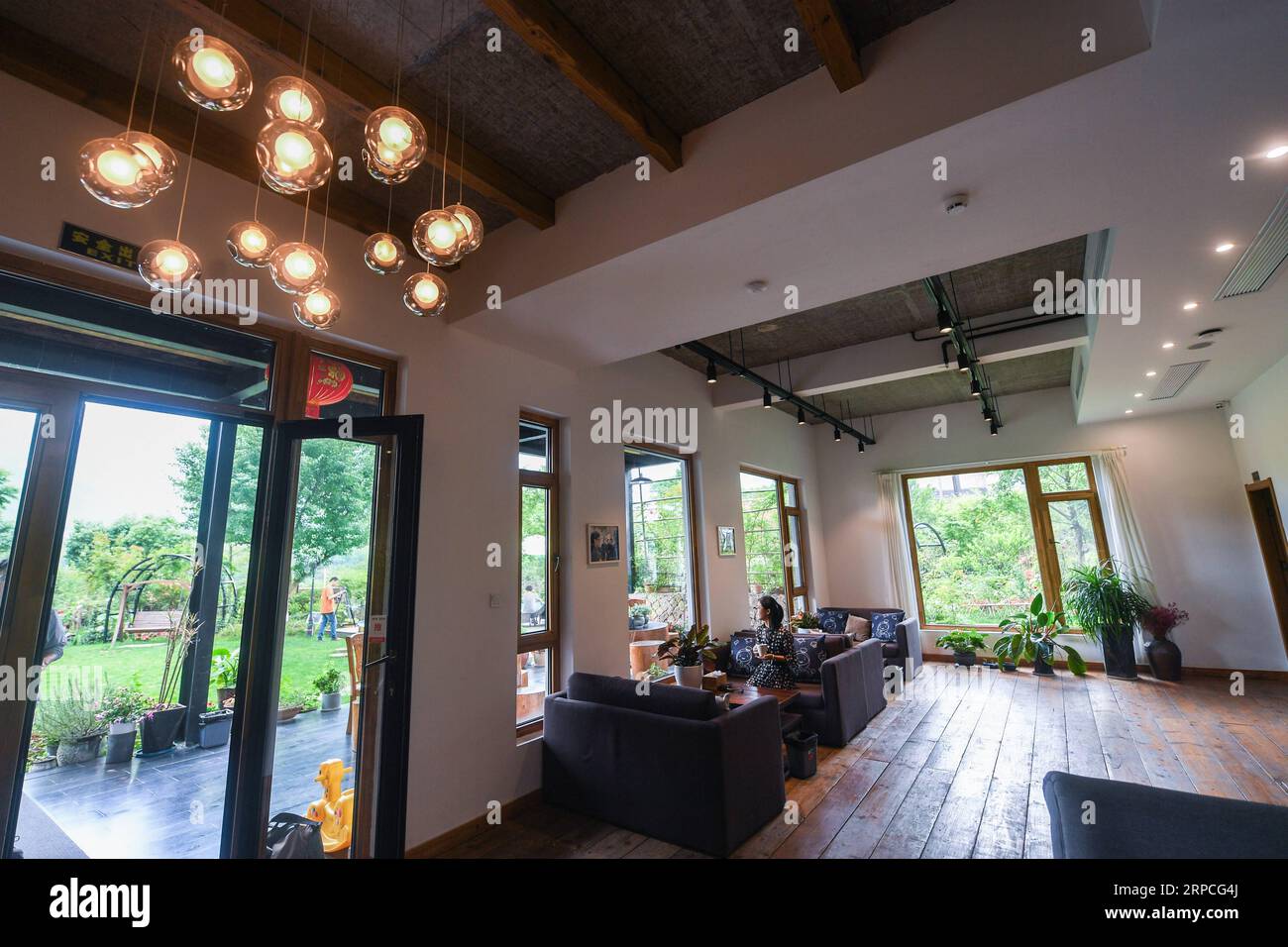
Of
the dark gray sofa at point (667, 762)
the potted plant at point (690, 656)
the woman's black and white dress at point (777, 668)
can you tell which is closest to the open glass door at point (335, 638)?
the dark gray sofa at point (667, 762)

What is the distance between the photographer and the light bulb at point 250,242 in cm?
165

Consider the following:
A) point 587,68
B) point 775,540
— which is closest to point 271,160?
point 587,68

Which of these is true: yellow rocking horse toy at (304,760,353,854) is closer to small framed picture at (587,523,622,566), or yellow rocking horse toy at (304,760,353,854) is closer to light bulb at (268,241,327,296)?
small framed picture at (587,523,622,566)

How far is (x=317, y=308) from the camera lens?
6.17 feet

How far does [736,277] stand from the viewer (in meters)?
3.03

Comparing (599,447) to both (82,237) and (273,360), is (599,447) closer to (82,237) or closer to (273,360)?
(273,360)

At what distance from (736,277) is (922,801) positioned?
3.42 metres

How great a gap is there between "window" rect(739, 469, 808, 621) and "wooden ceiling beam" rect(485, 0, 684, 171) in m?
4.67

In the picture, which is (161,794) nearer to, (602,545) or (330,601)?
(330,601)

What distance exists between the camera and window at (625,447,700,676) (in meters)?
5.21

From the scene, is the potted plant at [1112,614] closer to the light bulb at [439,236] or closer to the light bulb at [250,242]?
the light bulb at [439,236]

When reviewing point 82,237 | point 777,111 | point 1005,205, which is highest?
point 777,111

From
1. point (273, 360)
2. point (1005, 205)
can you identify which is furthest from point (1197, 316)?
point (273, 360)
